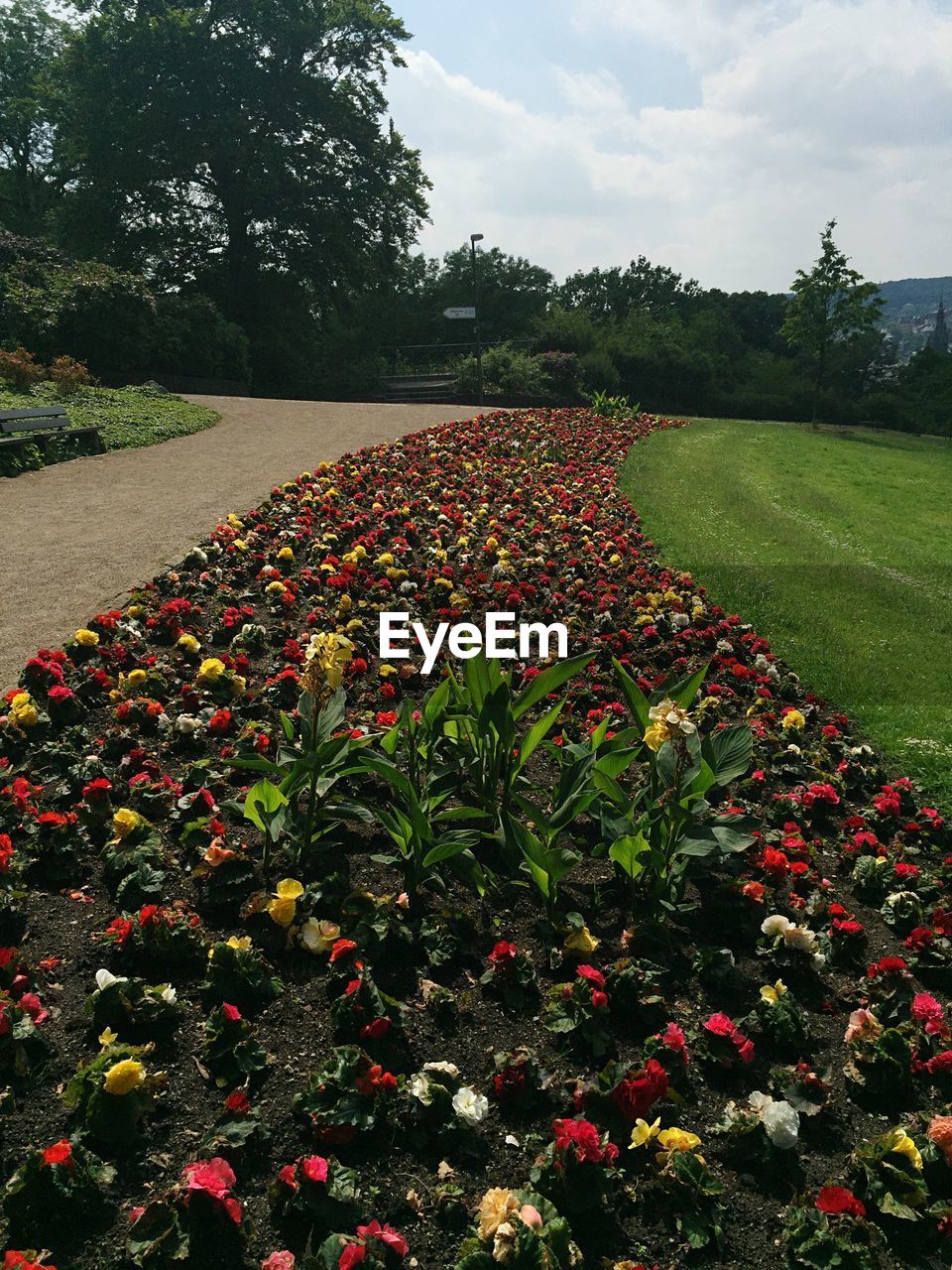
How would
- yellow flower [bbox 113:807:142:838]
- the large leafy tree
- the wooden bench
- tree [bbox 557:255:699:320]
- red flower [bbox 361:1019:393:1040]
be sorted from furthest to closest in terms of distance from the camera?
1. tree [bbox 557:255:699:320]
2. the large leafy tree
3. the wooden bench
4. yellow flower [bbox 113:807:142:838]
5. red flower [bbox 361:1019:393:1040]

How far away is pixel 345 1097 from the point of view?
6.88ft

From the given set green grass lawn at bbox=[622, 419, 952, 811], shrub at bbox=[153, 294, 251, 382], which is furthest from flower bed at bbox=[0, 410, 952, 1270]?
shrub at bbox=[153, 294, 251, 382]

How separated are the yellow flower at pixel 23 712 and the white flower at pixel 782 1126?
306 cm

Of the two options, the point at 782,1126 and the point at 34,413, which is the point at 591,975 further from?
the point at 34,413

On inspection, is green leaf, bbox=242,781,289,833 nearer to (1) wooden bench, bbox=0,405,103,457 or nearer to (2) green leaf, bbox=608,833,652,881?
(2) green leaf, bbox=608,833,652,881

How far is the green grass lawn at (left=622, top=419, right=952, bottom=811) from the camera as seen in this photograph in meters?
4.96

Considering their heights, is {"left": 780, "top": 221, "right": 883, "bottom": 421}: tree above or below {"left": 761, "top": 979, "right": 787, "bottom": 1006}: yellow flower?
above

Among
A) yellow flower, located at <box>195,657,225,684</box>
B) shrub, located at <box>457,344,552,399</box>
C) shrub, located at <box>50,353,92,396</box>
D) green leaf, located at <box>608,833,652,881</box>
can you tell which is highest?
shrub, located at <box>457,344,552,399</box>

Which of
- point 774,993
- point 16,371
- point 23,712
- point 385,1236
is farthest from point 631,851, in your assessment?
point 16,371

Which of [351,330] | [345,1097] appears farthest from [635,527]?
[351,330]

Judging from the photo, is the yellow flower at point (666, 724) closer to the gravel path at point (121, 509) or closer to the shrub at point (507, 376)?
the gravel path at point (121, 509)

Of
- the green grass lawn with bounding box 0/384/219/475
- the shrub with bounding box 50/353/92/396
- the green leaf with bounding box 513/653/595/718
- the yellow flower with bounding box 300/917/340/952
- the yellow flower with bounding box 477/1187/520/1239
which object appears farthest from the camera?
the shrub with bounding box 50/353/92/396

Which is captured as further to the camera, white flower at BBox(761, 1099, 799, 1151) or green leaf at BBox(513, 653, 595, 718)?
green leaf at BBox(513, 653, 595, 718)

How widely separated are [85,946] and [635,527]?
22.6 feet
